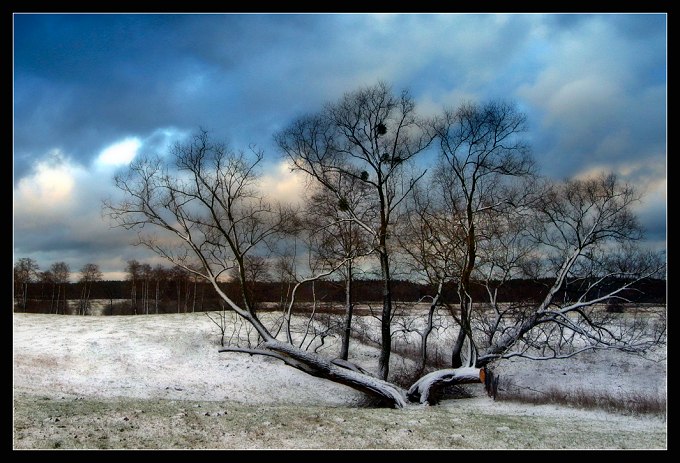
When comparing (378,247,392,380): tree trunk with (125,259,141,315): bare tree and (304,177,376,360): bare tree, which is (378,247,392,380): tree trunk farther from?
(125,259,141,315): bare tree

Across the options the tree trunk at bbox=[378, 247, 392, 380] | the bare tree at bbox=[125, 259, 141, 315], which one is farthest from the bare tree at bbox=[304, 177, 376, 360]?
the bare tree at bbox=[125, 259, 141, 315]

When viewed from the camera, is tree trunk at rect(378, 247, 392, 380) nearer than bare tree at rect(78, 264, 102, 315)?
Yes

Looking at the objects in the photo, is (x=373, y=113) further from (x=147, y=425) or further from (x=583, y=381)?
(x=583, y=381)

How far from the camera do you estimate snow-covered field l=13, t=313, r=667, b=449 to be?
832 centimetres

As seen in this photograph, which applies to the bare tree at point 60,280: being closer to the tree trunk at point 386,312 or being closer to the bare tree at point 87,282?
the bare tree at point 87,282

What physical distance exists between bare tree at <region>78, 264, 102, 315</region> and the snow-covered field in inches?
525

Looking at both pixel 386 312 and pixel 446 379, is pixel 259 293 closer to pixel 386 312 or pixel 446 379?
pixel 386 312

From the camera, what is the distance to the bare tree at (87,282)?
38.7m

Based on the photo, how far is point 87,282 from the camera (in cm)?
3975

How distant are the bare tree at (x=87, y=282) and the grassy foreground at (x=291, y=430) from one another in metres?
31.0

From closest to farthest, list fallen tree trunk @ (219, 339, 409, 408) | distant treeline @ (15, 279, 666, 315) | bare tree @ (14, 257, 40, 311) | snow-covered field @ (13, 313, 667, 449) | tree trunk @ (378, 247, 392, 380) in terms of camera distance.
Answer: snow-covered field @ (13, 313, 667, 449) < fallen tree trunk @ (219, 339, 409, 408) < tree trunk @ (378, 247, 392, 380) < distant treeline @ (15, 279, 666, 315) < bare tree @ (14, 257, 40, 311)

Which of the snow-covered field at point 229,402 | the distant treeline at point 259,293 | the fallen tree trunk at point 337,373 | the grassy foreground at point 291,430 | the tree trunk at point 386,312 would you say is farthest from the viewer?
the distant treeline at point 259,293

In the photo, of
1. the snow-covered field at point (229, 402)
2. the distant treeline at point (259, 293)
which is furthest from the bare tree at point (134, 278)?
the snow-covered field at point (229, 402)

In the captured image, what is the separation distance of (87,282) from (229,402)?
31989mm
